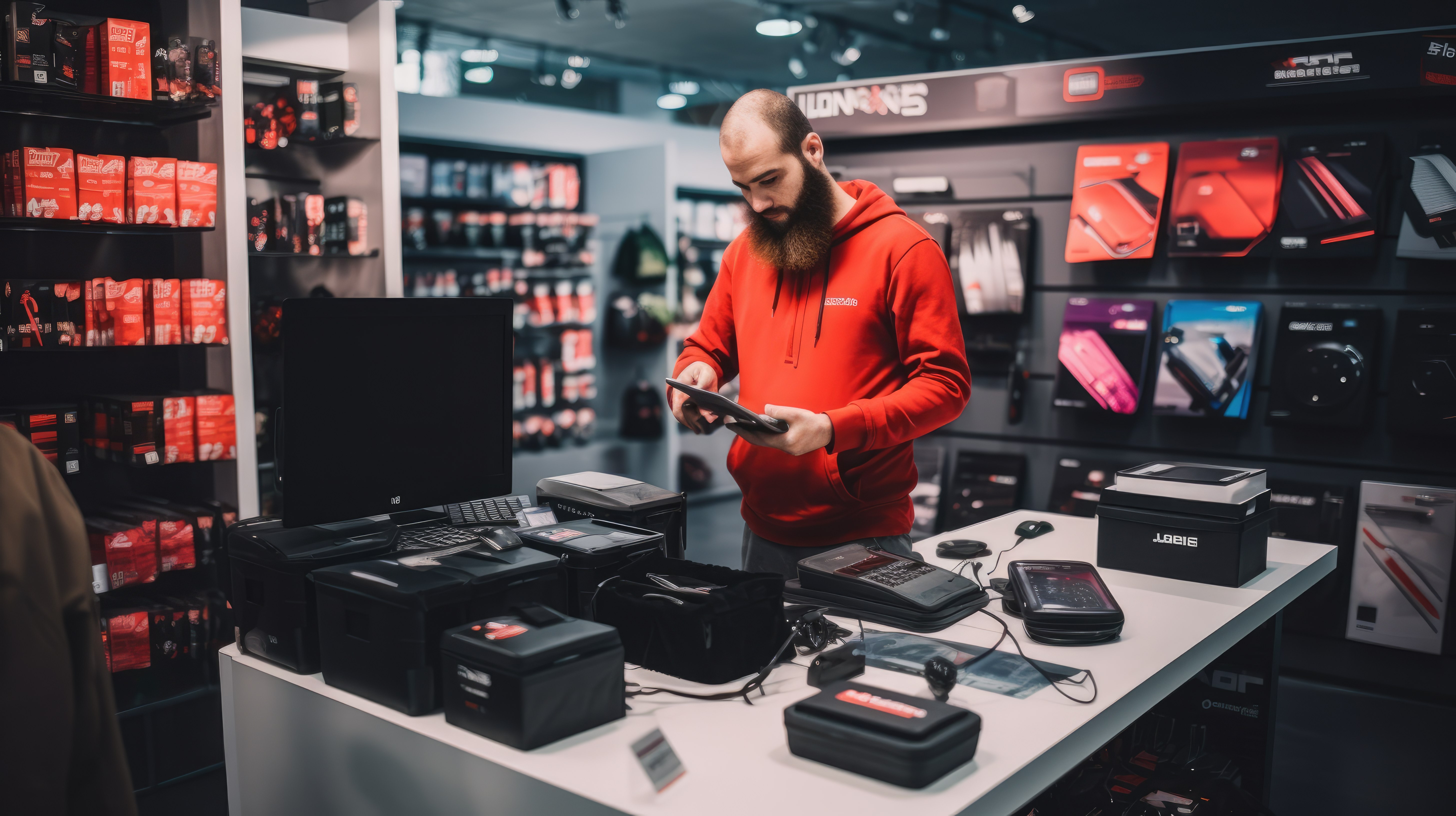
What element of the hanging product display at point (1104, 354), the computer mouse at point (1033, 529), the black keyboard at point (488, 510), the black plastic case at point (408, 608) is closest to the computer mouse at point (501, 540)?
the black plastic case at point (408, 608)

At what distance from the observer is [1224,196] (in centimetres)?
371

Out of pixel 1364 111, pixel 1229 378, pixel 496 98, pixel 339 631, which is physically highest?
pixel 496 98

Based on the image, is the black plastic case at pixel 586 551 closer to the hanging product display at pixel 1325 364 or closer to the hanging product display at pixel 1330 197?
the hanging product display at pixel 1325 364

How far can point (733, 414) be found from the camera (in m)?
1.88

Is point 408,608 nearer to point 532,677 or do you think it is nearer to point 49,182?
point 532,677

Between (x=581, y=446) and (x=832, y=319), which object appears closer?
(x=832, y=319)

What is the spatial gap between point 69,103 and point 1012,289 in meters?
3.37

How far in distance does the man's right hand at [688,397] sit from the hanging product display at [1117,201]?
2.17 metres

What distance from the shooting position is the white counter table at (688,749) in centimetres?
125

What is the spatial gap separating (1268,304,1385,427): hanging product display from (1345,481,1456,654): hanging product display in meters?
0.28

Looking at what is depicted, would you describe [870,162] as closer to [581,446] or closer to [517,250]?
[517,250]

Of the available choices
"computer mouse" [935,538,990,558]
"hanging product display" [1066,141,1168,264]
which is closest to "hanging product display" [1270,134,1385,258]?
"hanging product display" [1066,141,1168,264]

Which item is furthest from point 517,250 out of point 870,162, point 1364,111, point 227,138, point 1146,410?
point 1364,111

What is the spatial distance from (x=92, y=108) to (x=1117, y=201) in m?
3.55
